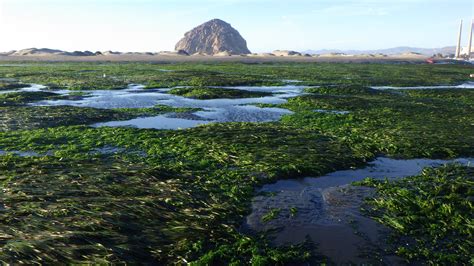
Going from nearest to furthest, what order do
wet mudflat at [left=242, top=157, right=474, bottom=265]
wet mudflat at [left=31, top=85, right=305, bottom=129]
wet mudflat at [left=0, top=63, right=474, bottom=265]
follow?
wet mudflat at [left=0, top=63, right=474, bottom=265], wet mudflat at [left=242, top=157, right=474, bottom=265], wet mudflat at [left=31, top=85, right=305, bottom=129]

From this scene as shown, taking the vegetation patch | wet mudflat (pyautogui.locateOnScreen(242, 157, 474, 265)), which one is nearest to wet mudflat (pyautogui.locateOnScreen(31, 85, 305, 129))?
wet mudflat (pyautogui.locateOnScreen(242, 157, 474, 265))

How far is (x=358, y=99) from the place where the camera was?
22.1 meters

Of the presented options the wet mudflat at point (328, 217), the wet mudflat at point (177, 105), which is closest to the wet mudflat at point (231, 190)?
the wet mudflat at point (328, 217)

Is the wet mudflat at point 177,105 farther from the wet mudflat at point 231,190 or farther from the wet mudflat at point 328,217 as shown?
the wet mudflat at point 328,217

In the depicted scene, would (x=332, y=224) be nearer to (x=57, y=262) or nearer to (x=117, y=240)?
(x=117, y=240)

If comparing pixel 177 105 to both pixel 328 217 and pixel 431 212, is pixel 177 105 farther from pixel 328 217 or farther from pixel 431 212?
pixel 431 212

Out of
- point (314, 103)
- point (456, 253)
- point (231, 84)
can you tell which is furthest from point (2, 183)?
point (231, 84)

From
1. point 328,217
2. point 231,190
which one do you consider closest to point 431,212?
point 328,217

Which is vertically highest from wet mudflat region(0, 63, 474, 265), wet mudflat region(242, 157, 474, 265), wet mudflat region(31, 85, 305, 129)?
wet mudflat region(31, 85, 305, 129)

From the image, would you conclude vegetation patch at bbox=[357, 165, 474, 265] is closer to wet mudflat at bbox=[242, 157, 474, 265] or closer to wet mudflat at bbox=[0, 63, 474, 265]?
wet mudflat at bbox=[0, 63, 474, 265]

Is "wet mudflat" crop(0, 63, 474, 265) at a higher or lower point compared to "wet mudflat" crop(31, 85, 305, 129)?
lower

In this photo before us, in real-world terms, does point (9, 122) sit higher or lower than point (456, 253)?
higher

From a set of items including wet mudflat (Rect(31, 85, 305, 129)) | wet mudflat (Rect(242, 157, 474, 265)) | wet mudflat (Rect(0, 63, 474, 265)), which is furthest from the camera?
wet mudflat (Rect(31, 85, 305, 129))

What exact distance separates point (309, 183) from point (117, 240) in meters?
5.09
